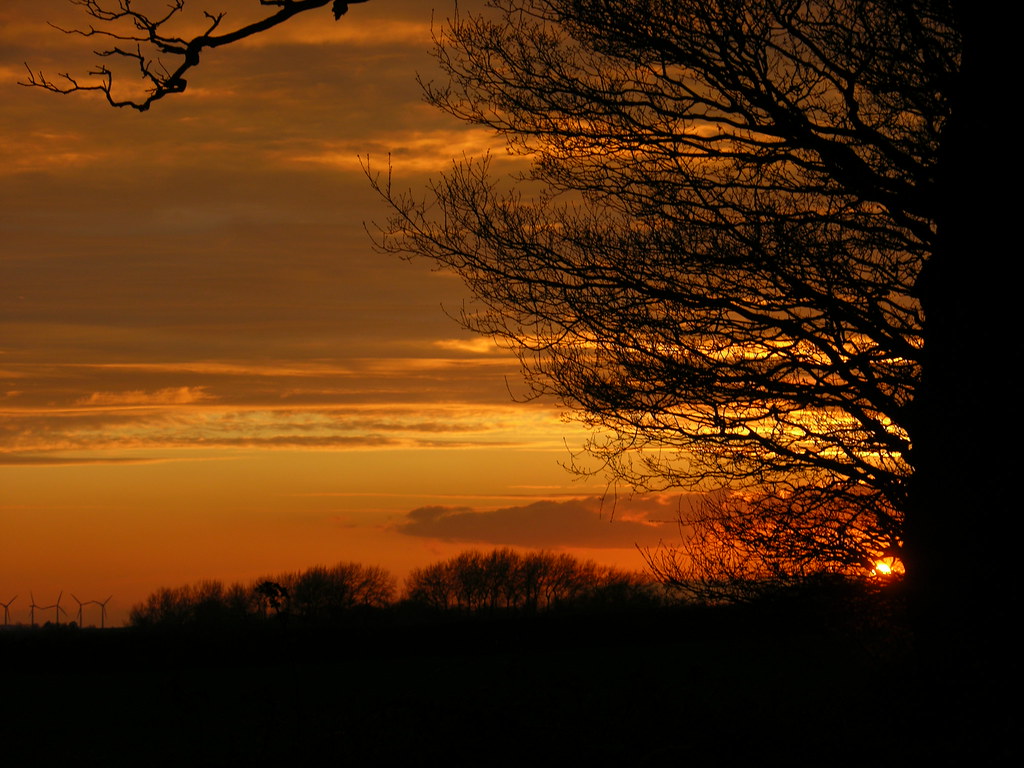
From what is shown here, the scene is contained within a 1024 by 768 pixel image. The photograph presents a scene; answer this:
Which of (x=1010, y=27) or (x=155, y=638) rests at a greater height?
(x=1010, y=27)

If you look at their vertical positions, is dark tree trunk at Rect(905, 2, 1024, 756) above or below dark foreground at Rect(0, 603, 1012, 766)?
above

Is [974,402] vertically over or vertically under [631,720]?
over

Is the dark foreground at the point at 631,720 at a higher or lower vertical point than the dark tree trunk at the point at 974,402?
lower

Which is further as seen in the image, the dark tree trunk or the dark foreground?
the dark foreground

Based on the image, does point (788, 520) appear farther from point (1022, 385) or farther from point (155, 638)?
point (155, 638)

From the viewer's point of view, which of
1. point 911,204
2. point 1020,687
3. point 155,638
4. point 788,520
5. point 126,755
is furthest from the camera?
point 155,638

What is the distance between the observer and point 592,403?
28.8 ft

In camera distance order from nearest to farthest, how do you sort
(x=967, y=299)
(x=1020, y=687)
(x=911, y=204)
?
(x=1020, y=687), (x=967, y=299), (x=911, y=204)

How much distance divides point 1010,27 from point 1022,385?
7.63ft

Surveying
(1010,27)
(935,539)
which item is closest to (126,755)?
(935,539)

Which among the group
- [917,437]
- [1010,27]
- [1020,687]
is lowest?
[1020,687]

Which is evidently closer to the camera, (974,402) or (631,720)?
(974,402)

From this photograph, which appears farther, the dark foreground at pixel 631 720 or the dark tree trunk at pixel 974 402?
the dark foreground at pixel 631 720

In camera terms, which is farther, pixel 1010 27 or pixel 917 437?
pixel 917 437
